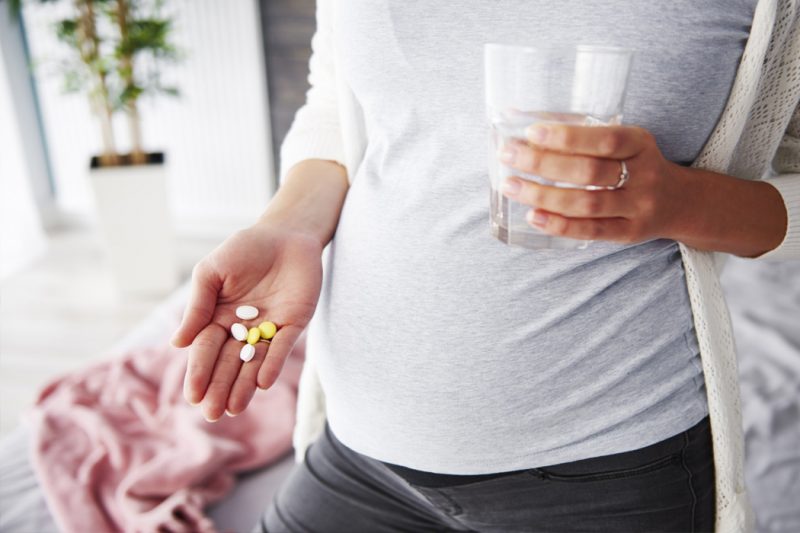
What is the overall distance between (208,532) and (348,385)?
58cm

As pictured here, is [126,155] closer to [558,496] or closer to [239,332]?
[239,332]

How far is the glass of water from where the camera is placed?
1.64ft

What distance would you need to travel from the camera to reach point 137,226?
2703 mm

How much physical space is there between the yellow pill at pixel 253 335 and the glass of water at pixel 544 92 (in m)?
0.26

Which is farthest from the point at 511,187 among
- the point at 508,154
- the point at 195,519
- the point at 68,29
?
the point at 68,29

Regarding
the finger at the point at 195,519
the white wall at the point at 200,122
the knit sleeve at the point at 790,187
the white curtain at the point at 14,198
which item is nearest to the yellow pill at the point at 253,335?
the knit sleeve at the point at 790,187

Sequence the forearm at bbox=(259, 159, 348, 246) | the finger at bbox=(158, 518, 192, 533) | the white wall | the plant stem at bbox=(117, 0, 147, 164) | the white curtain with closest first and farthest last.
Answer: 1. the forearm at bbox=(259, 159, 348, 246)
2. the finger at bbox=(158, 518, 192, 533)
3. the plant stem at bbox=(117, 0, 147, 164)
4. the white wall
5. the white curtain

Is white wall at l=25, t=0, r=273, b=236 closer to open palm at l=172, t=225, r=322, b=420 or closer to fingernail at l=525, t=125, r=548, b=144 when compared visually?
open palm at l=172, t=225, r=322, b=420

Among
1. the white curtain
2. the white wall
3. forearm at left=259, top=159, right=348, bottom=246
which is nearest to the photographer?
forearm at left=259, top=159, right=348, bottom=246

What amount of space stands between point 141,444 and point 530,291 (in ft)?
3.27

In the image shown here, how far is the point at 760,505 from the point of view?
1.20 metres

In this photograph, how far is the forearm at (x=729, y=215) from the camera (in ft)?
1.99

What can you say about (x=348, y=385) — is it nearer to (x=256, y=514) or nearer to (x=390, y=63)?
(x=390, y=63)

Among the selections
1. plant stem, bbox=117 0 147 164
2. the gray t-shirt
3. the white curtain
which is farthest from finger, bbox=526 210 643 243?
the white curtain
